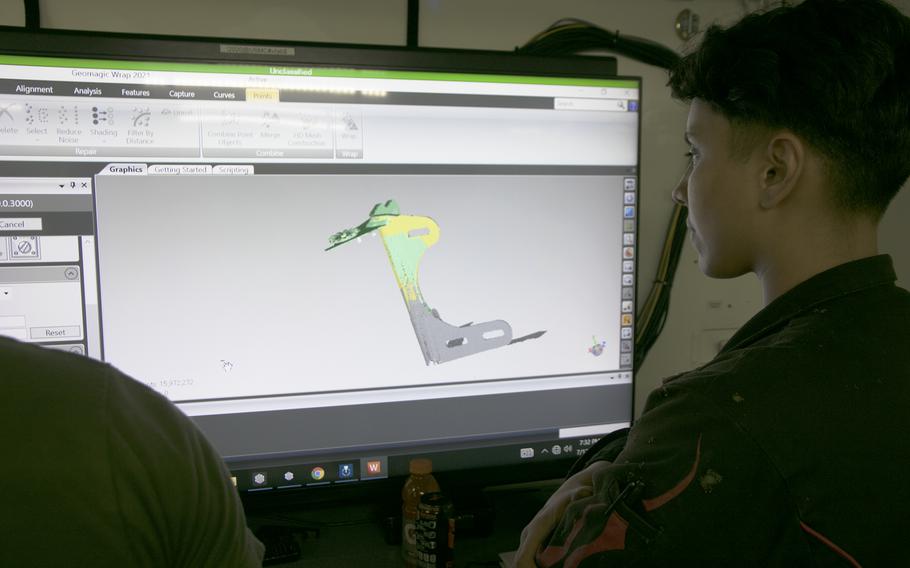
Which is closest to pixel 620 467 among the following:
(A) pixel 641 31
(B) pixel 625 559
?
(B) pixel 625 559

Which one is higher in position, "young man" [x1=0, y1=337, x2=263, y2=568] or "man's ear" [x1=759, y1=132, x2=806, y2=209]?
"man's ear" [x1=759, y1=132, x2=806, y2=209]

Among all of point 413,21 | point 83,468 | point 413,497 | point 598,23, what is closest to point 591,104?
point 598,23

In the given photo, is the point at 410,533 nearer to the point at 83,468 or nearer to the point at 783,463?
the point at 783,463

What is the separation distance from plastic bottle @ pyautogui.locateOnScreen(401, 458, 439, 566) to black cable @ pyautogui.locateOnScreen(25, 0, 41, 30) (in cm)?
98

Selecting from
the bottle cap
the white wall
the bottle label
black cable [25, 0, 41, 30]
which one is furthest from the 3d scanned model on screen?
black cable [25, 0, 41, 30]

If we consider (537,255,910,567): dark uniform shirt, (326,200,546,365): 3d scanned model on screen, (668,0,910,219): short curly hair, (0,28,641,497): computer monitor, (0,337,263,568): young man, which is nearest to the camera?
(0,337,263,568): young man

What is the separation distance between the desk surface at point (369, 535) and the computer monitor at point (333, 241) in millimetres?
111

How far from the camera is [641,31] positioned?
1.47 metres

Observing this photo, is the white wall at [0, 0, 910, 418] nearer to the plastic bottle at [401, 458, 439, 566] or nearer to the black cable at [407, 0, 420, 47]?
the black cable at [407, 0, 420, 47]

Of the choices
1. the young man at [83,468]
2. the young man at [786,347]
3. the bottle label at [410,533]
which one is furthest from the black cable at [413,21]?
the young man at [83,468]

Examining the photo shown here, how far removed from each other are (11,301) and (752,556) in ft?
3.51

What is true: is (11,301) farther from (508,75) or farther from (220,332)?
(508,75)

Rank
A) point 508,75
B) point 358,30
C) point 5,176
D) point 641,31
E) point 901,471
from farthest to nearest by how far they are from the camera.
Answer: point 641,31, point 358,30, point 508,75, point 5,176, point 901,471

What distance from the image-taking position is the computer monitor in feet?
3.50
